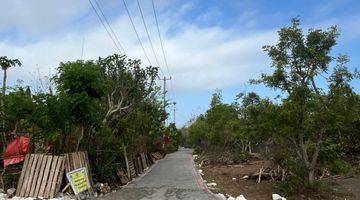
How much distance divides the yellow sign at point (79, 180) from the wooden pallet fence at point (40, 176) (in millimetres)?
342

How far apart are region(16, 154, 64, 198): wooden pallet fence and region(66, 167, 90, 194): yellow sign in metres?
0.34

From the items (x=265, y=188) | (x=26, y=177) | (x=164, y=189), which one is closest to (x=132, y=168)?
(x=164, y=189)

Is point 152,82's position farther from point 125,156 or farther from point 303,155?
point 303,155

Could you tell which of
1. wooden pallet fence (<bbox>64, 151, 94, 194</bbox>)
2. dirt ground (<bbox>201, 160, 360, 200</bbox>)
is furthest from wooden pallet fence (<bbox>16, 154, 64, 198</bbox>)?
dirt ground (<bbox>201, 160, 360, 200</bbox>)

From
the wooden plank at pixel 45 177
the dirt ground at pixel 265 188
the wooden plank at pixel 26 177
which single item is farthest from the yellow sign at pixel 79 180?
the dirt ground at pixel 265 188

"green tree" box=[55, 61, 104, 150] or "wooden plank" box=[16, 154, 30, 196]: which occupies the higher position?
"green tree" box=[55, 61, 104, 150]

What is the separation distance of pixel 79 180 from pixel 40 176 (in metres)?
1.19

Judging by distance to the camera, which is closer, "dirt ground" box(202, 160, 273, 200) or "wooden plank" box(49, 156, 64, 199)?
"wooden plank" box(49, 156, 64, 199)

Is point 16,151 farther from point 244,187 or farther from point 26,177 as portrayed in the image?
point 244,187

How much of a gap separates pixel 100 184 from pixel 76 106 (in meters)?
3.31

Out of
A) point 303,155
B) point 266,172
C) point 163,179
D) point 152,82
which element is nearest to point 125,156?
point 163,179

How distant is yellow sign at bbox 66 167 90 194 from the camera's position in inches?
586

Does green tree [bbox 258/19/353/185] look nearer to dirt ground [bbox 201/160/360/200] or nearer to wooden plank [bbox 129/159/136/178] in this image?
dirt ground [bbox 201/160/360/200]

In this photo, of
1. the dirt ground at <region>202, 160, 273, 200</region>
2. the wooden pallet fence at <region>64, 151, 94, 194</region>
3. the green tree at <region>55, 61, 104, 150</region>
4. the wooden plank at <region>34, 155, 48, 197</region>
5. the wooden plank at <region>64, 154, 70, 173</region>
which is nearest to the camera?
the wooden plank at <region>34, 155, 48, 197</region>
